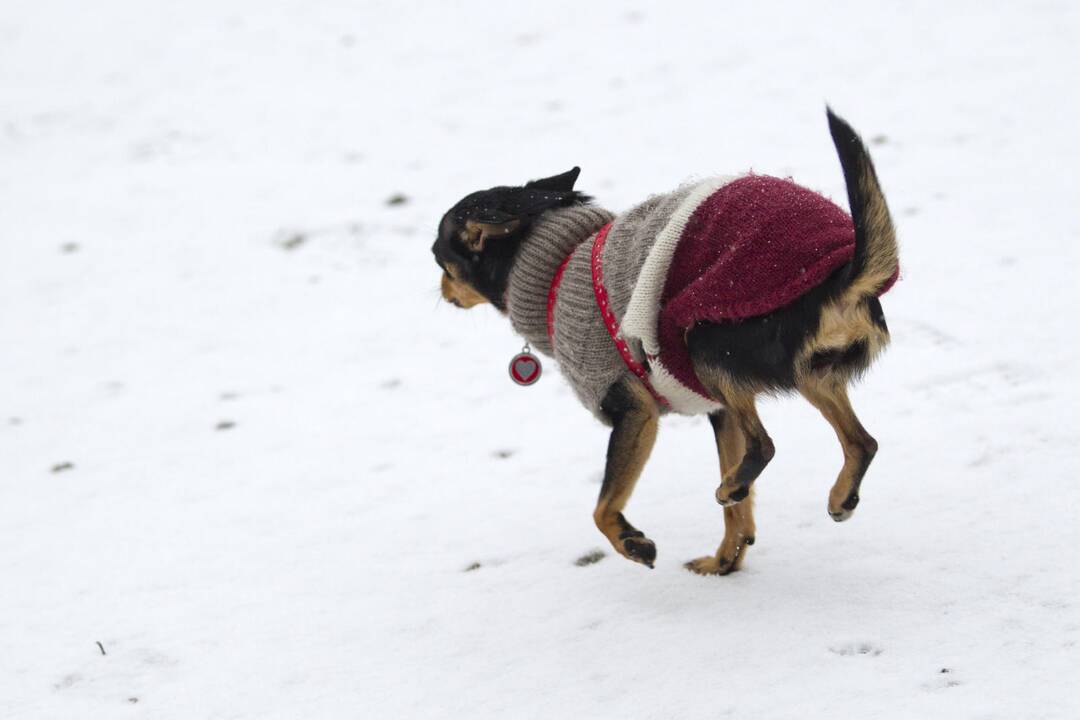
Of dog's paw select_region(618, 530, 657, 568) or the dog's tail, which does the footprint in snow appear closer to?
dog's paw select_region(618, 530, 657, 568)

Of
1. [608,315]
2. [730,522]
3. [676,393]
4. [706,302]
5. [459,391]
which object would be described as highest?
[706,302]

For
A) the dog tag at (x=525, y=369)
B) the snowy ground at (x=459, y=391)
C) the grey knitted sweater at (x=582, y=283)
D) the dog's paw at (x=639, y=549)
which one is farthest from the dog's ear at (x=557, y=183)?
the dog's paw at (x=639, y=549)

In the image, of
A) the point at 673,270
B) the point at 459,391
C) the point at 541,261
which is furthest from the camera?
the point at 459,391

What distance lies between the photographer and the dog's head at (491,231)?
11.4 ft

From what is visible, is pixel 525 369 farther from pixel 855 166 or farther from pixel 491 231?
pixel 855 166

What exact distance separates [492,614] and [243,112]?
5.58m

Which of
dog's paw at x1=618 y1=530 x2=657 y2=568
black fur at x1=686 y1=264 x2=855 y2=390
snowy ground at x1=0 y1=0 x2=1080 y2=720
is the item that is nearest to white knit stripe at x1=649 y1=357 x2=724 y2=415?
black fur at x1=686 y1=264 x2=855 y2=390

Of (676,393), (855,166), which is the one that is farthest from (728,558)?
(855,166)

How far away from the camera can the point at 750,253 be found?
2811mm

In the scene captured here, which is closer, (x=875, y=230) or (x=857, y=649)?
(x=875, y=230)

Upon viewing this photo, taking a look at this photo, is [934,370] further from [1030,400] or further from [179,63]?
[179,63]

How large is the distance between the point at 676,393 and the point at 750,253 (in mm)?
541

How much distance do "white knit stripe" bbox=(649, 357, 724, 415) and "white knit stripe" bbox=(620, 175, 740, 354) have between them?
141 mm

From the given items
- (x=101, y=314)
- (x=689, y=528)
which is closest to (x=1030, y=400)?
(x=689, y=528)
